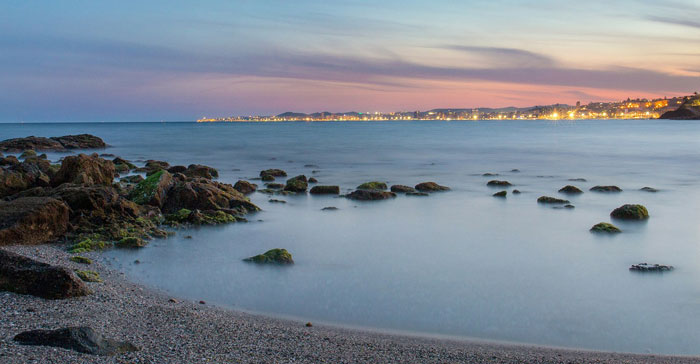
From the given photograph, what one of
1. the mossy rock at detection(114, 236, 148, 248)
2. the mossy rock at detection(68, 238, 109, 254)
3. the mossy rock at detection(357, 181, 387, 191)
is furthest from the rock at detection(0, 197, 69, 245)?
the mossy rock at detection(357, 181, 387, 191)

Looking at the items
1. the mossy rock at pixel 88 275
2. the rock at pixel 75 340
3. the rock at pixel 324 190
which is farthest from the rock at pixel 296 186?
the rock at pixel 75 340

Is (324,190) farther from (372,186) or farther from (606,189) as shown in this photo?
(606,189)

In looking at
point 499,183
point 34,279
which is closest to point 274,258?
point 34,279

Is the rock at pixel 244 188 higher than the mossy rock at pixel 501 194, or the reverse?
the rock at pixel 244 188

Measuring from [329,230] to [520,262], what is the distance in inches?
188

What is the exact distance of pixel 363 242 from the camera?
40.6 ft

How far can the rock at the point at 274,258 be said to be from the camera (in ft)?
34.0

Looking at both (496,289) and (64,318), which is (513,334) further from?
(64,318)

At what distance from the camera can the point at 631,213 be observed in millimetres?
15094

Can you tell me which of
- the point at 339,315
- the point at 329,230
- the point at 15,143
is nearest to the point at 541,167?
the point at 329,230

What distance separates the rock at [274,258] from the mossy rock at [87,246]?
2887mm

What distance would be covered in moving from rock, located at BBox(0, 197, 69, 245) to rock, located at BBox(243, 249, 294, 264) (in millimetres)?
3896

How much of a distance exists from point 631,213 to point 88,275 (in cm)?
1370

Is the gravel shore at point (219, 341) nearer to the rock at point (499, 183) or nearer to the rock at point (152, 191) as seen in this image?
the rock at point (152, 191)
